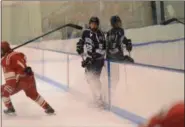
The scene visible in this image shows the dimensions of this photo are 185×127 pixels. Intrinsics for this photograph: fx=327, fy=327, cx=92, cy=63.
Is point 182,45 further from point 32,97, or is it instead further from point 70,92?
point 32,97

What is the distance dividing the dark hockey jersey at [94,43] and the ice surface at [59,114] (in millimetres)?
184

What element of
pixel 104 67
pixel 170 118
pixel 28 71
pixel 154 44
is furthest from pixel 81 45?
pixel 170 118

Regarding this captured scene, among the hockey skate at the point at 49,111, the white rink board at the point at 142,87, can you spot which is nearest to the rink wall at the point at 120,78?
the white rink board at the point at 142,87

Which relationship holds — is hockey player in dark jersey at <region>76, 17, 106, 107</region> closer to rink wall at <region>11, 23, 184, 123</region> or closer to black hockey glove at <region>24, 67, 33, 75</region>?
rink wall at <region>11, 23, 184, 123</region>

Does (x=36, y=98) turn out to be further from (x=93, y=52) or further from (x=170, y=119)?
(x=170, y=119)

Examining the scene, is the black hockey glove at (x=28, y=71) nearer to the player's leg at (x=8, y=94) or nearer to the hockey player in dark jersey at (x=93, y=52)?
the player's leg at (x=8, y=94)

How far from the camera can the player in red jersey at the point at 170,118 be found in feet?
1.16

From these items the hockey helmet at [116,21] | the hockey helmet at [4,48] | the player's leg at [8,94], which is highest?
the hockey helmet at [116,21]

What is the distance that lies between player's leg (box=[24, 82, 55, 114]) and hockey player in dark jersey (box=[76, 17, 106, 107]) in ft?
0.65

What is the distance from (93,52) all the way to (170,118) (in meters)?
0.93

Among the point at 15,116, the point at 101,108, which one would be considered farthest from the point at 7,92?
the point at 101,108

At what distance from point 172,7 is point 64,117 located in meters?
0.57

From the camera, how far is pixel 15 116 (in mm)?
1125

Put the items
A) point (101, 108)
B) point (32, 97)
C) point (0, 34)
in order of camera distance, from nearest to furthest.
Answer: point (0, 34) < point (32, 97) < point (101, 108)
